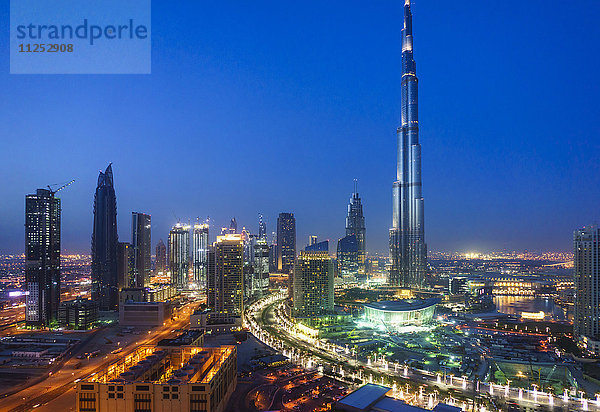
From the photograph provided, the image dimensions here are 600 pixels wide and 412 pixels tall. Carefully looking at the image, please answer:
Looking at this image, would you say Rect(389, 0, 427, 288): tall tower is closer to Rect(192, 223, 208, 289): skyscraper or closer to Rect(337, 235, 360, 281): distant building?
Rect(337, 235, 360, 281): distant building

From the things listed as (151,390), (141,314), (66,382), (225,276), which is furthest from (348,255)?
(151,390)

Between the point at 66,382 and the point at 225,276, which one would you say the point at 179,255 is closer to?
the point at 225,276

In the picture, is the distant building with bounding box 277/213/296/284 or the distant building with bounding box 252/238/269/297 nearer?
the distant building with bounding box 252/238/269/297

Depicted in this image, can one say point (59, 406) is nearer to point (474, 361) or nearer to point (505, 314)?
point (474, 361)

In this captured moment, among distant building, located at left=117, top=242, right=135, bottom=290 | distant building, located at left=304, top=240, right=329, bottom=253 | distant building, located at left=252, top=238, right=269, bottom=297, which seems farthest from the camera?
distant building, located at left=252, top=238, right=269, bottom=297

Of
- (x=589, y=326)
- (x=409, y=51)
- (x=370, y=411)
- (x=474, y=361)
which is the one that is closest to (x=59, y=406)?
(x=370, y=411)

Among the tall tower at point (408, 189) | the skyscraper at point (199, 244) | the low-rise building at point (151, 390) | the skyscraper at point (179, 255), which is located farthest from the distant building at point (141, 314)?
the tall tower at point (408, 189)

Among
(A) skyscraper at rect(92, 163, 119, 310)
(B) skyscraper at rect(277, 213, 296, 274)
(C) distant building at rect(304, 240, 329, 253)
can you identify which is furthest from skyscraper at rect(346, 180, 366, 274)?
(A) skyscraper at rect(92, 163, 119, 310)
